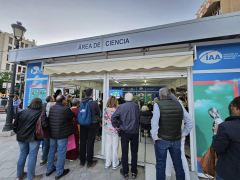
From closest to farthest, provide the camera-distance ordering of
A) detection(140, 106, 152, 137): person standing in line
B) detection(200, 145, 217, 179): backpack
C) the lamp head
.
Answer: detection(200, 145, 217, 179): backpack → detection(140, 106, 152, 137): person standing in line → the lamp head

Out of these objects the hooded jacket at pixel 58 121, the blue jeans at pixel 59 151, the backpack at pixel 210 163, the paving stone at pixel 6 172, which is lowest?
the paving stone at pixel 6 172

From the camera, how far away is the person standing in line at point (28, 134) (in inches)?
80.2

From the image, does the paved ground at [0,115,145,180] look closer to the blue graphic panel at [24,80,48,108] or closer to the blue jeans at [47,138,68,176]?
the blue jeans at [47,138,68,176]

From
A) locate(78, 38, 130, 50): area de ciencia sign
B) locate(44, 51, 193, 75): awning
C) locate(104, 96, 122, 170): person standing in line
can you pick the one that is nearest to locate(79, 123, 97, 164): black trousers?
locate(104, 96, 122, 170): person standing in line

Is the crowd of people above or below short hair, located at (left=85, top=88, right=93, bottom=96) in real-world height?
below

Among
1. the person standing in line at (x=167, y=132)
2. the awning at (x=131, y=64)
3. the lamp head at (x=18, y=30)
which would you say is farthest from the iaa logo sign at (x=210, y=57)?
the lamp head at (x=18, y=30)

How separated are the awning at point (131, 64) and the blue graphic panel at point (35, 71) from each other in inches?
26.0

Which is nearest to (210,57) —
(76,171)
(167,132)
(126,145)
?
(167,132)

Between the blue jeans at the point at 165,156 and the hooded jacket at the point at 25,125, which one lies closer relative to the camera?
the blue jeans at the point at 165,156

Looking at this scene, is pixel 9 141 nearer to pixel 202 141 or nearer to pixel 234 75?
pixel 202 141

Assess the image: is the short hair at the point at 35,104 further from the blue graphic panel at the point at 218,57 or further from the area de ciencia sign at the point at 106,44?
the blue graphic panel at the point at 218,57

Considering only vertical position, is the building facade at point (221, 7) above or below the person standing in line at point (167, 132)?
above

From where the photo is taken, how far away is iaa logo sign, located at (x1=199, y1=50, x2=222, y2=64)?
2309 millimetres

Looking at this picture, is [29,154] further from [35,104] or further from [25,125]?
[35,104]
